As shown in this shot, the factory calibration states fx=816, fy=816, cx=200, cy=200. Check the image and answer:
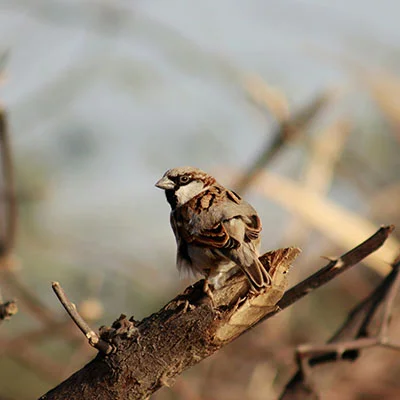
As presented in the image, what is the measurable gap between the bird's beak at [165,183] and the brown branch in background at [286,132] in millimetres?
1419

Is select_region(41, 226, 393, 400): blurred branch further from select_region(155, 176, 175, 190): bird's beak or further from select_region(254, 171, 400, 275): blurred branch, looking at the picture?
select_region(254, 171, 400, 275): blurred branch

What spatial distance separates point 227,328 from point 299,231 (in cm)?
311

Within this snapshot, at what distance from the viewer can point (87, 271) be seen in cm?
575

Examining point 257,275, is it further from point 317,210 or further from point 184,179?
point 317,210

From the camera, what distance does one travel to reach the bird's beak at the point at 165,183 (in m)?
2.50

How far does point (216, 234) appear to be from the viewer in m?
2.15

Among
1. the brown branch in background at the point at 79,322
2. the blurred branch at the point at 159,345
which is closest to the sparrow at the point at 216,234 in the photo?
the blurred branch at the point at 159,345

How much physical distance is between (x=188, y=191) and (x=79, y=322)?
2.63ft

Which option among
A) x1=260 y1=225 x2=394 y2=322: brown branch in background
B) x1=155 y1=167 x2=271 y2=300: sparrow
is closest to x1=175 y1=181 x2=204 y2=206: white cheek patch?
x1=155 y1=167 x2=271 y2=300: sparrow

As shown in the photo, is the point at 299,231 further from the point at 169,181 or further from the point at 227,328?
the point at 227,328

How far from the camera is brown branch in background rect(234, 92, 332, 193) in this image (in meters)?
3.88

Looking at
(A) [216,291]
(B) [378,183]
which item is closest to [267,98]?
(B) [378,183]

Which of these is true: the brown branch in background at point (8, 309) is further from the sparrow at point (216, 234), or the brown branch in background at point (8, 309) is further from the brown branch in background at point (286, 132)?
the brown branch in background at point (286, 132)

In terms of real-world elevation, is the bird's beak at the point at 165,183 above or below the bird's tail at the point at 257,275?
above
